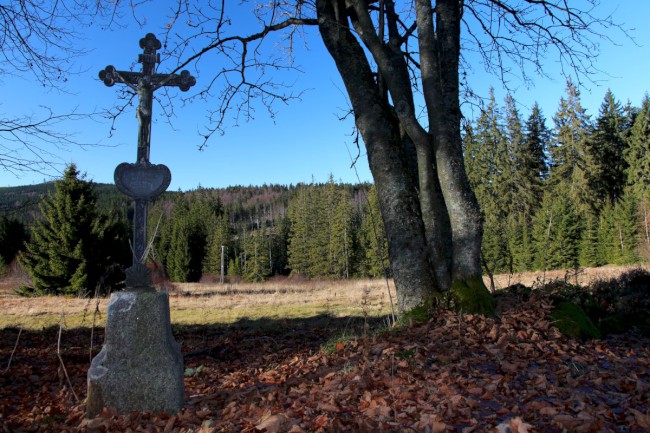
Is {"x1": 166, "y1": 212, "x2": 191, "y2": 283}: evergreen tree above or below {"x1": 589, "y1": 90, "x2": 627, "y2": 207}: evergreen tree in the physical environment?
below

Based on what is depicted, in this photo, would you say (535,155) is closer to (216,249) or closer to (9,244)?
(216,249)

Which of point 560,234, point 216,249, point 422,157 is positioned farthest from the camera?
point 216,249

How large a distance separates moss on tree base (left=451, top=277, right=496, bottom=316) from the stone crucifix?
11.6 feet

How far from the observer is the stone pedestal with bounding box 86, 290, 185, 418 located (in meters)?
4.02

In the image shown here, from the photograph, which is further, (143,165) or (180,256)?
(180,256)

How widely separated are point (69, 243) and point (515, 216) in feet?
142

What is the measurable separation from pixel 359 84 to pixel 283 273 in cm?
6988

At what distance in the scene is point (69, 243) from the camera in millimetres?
24531

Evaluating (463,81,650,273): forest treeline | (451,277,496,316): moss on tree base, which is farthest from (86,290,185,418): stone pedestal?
(463,81,650,273): forest treeline

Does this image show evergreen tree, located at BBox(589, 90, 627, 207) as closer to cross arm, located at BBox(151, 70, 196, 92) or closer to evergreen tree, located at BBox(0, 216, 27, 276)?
cross arm, located at BBox(151, 70, 196, 92)

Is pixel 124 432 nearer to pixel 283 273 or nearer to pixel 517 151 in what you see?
pixel 517 151

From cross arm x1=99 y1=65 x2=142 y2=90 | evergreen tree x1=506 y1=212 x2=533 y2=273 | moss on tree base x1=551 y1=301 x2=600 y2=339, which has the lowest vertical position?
moss on tree base x1=551 y1=301 x2=600 y2=339

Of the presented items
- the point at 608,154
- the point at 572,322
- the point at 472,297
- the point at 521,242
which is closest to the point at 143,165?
the point at 472,297

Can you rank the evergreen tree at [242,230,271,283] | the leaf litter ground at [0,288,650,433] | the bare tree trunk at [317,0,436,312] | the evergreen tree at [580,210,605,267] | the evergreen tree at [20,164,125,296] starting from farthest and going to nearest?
the evergreen tree at [242,230,271,283] → the evergreen tree at [580,210,605,267] → the evergreen tree at [20,164,125,296] → the bare tree trunk at [317,0,436,312] → the leaf litter ground at [0,288,650,433]
